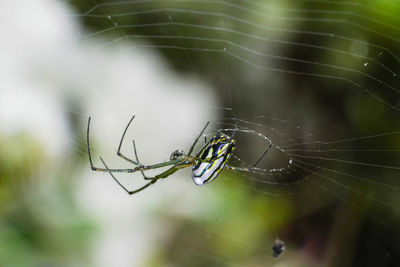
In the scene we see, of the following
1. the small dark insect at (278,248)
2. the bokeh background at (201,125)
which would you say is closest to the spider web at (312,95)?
the bokeh background at (201,125)

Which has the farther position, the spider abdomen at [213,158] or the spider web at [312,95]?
the spider web at [312,95]

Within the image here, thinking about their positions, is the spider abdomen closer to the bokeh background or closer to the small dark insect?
the bokeh background

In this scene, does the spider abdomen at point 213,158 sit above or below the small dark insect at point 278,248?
above

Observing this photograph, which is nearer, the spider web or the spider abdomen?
the spider abdomen

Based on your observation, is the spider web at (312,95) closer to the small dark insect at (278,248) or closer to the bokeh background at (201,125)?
the bokeh background at (201,125)

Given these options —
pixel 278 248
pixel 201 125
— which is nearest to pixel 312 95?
pixel 201 125

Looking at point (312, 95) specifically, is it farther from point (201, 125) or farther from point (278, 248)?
point (278, 248)

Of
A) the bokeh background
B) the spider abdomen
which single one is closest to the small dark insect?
the bokeh background

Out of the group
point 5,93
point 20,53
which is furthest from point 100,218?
point 20,53
